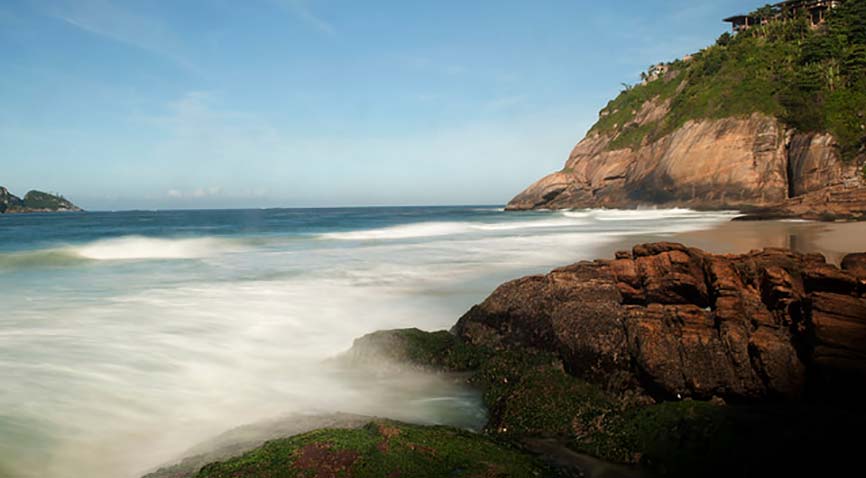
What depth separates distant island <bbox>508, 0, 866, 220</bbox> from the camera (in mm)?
35344

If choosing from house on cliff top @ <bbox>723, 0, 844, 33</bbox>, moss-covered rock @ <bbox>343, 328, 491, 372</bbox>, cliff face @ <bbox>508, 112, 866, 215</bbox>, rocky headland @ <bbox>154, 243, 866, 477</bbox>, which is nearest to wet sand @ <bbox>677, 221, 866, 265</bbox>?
rocky headland @ <bbox>154, 243, 866, 477</bbox>

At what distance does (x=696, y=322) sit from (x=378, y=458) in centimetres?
352

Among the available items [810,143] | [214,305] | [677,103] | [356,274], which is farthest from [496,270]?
[677,103]

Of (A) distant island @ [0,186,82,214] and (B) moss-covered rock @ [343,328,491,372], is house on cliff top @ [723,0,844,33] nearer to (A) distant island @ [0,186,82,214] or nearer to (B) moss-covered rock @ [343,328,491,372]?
(B) moss-covered rock @ [343,328,491,372]

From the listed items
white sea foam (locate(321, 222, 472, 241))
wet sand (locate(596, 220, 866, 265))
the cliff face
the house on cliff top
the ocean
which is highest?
the house on cliff top

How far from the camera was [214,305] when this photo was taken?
12305 mm

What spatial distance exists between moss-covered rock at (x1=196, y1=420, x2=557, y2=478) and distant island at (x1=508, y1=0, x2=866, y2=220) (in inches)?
1005

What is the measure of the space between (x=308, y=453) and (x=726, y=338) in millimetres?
3951

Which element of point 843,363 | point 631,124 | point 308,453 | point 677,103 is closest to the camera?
point 308,453

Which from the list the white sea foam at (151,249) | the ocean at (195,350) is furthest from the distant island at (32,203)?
the ocean at (195,350)

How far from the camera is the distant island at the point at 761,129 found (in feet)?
116

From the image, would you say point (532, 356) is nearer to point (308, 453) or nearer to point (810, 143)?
point (308, 453)

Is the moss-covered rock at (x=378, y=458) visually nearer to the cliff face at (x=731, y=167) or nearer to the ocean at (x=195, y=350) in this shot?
the ocean at (x=195, y=350)

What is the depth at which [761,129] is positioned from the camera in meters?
40.9
